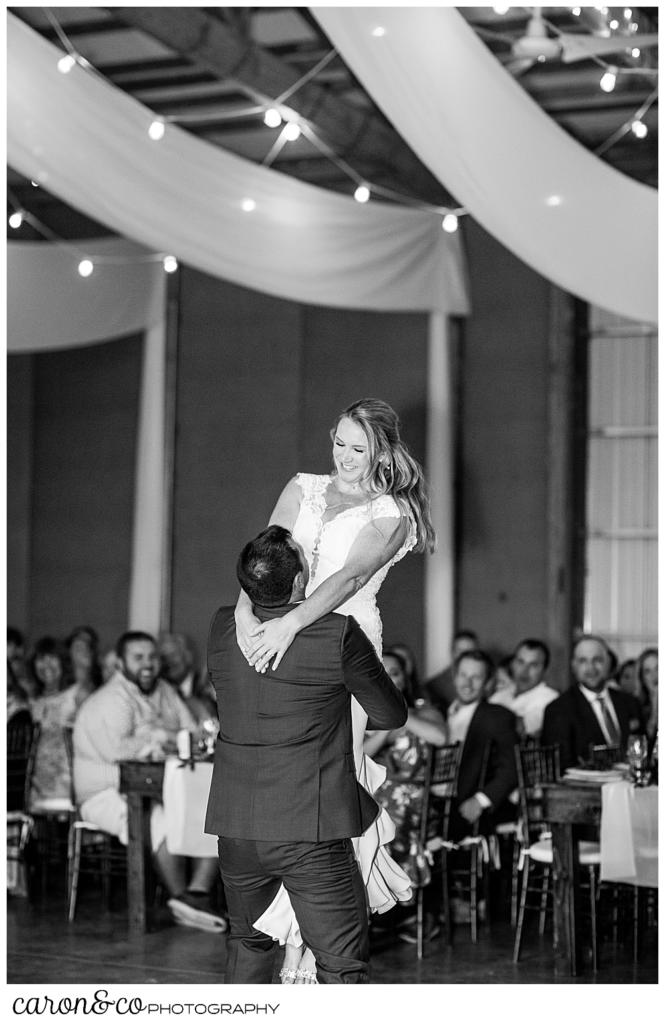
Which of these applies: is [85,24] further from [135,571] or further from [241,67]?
[135,571]

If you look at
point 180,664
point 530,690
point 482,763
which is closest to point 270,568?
point 482,763

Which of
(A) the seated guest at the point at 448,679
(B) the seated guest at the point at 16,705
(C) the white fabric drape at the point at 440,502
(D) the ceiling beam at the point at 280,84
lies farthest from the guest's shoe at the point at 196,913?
(D) the ceiling beam at the point at 280,84

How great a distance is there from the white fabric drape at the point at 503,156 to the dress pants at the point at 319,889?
283 centimetres

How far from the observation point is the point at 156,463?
967cm

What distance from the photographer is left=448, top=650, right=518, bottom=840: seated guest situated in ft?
20.0

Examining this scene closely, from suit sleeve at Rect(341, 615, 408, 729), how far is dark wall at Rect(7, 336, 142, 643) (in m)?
7.51

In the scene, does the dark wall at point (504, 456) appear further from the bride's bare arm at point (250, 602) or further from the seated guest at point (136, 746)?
the bride's bare arm at point (250, 602)

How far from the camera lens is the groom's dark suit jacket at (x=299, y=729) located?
306 centimetres

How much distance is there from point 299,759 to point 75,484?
801cm

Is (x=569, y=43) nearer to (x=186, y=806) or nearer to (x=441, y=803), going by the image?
(x=441, y=803)

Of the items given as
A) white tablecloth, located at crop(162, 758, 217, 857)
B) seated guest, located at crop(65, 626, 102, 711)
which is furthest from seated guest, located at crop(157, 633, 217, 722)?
white tablecloth, located at crop(162, 758, 217, 857)

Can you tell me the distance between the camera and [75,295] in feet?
25.7

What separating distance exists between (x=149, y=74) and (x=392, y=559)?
607 centimetres
